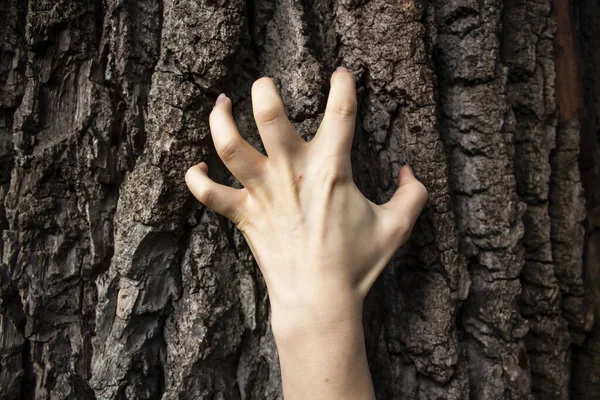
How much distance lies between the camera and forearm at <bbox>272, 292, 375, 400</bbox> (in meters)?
0.98

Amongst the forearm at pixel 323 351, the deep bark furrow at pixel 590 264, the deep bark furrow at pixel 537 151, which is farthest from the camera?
the deep bark furrow at pixel 590 264

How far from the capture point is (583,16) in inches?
69.3

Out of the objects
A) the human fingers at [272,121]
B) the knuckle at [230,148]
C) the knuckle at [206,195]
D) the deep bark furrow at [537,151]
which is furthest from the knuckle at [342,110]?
the deep bark furrow at [537,151]

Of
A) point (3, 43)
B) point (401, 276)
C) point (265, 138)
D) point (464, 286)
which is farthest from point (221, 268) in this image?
point (3, 43)

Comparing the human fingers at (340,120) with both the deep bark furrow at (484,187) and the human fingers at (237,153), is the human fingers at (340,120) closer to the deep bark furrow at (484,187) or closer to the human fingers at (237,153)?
the human fingers at (237,153)

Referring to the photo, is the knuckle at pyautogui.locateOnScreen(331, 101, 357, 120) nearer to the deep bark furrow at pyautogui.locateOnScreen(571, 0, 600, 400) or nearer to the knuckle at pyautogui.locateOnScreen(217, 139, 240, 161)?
the knuckle at pyautogui.locateOnScreen(217, 139, 240, 161)

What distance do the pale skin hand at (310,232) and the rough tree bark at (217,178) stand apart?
0.22 metres

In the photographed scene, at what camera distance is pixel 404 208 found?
1115 mm

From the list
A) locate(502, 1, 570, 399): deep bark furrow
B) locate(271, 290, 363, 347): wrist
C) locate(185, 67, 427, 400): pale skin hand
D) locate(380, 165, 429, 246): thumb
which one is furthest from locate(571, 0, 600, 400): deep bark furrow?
locate(271, 290, 363, 347): wrist

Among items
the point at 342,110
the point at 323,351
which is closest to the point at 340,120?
the point at 342,110

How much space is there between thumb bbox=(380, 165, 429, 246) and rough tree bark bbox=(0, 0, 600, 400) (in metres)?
0.13

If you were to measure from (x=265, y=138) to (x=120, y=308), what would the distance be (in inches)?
29.8

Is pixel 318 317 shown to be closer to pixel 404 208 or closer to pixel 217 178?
pixel 404 208

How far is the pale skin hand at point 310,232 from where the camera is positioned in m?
0.99
